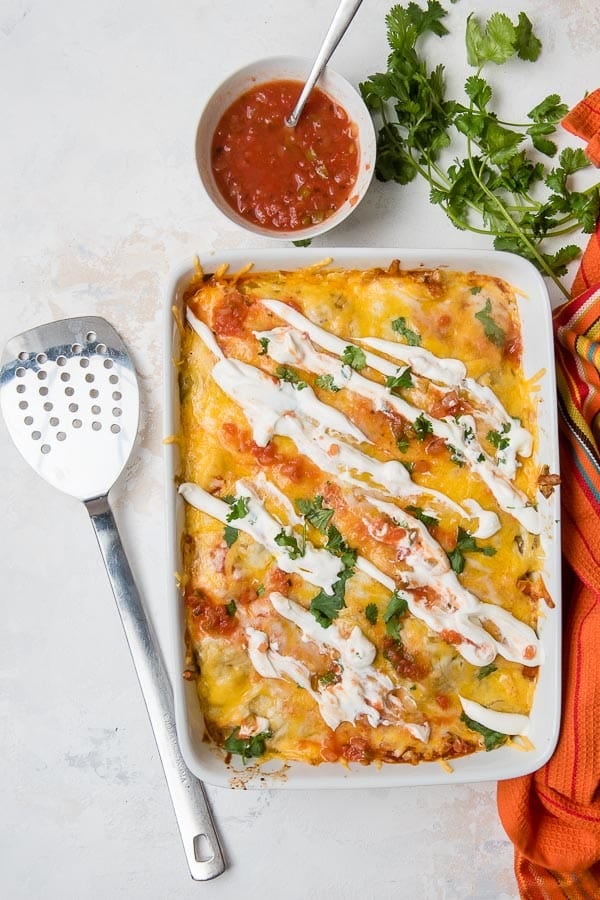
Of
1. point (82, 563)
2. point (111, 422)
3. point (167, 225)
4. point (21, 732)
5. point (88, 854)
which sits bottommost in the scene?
point (88, 854)

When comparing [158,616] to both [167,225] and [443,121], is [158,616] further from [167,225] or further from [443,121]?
[443,121]

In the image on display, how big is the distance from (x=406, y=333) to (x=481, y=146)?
811 millimetres

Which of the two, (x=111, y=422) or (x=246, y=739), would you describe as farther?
(x=111, y=422)

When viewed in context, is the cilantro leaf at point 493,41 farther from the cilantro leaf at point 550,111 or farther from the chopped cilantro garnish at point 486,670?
the chopped cilantro garnish at point 486,670

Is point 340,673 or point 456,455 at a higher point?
point 456,455

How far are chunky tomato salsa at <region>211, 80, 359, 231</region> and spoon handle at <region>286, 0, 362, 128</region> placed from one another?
0.05 m

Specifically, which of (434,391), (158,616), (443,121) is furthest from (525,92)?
(158,616)

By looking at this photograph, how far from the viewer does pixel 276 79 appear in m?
2.75

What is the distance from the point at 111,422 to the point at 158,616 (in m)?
0.70

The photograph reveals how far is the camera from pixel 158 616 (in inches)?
115

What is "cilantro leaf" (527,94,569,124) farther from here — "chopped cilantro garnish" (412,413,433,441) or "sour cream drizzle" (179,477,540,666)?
"sour cream drizzle" (179,477,540,666)

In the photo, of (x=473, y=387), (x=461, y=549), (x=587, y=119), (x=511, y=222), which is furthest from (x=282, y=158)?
(x=461, y=549)

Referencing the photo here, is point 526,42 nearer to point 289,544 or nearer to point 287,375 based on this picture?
point 287,375

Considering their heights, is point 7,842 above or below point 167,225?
below
